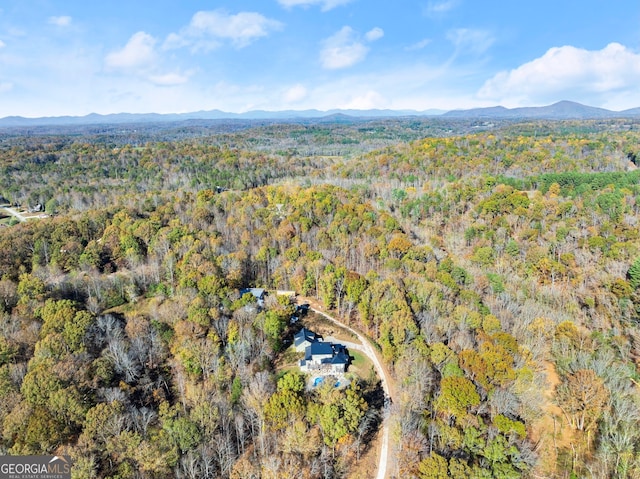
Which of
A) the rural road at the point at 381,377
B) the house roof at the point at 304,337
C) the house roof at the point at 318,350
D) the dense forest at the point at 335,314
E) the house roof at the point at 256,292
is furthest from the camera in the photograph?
the house roof at the point at 256,292

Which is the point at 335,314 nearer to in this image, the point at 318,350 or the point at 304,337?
the point at 304,337

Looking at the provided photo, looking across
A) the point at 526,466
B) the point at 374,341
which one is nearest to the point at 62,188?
the point at 374,341

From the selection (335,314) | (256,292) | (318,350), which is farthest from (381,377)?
(256,292)

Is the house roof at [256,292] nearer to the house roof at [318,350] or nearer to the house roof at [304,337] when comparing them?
the house roof at [304,337]

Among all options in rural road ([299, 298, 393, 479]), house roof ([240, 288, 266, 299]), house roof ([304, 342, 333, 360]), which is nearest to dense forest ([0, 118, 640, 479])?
rural road ([299, 298, 393, 479])

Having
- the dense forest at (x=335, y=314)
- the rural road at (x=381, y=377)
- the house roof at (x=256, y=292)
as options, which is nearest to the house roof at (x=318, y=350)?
the dense forest at (x=335, y=314)
